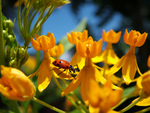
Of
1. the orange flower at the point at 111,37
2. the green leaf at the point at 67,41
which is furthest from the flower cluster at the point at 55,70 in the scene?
the green leaf at the point at 67,41

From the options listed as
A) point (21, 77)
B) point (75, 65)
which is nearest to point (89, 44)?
point (75, 65)

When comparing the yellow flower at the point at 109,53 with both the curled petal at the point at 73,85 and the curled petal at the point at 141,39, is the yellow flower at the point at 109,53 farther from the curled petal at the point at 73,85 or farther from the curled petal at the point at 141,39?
the curled petal at the point at 73,85

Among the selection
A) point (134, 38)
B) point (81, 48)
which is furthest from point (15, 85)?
point (134, 38)

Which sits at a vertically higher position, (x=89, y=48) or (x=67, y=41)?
(x=89, y=48)

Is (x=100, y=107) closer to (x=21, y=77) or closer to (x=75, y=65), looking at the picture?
(x=21, y=77)

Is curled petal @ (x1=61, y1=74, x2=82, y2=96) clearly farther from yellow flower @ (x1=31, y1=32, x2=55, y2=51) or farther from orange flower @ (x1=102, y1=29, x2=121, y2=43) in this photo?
orange flower @ (x1=102, y1=29, x2=121, y2=43)

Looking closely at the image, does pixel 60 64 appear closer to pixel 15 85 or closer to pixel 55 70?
pixel 55 70

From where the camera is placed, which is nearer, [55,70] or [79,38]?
[55,70]

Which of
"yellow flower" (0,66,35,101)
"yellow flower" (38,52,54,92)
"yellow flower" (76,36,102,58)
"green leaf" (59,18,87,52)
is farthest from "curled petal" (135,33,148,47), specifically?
"green leaf" (59,18,87,52)
